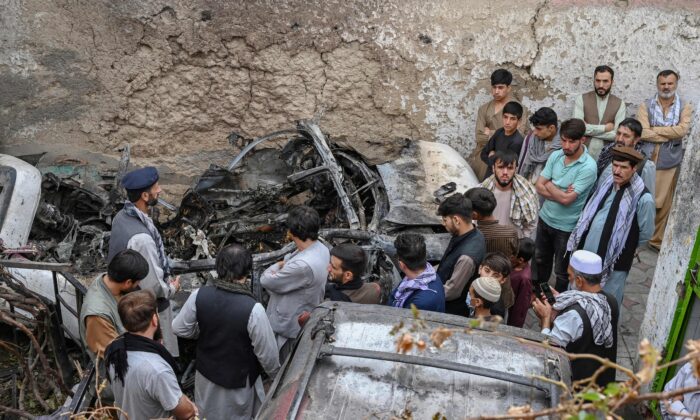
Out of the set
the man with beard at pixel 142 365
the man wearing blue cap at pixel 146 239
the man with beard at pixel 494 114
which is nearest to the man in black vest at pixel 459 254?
the man wearing blue cap at pixel 146 239

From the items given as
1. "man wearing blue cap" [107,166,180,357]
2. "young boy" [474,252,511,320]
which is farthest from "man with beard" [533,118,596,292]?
"man wearing blue cap" [107,166,180,357]

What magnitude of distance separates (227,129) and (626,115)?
456 cm

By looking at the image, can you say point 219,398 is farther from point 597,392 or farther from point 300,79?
point 300,79

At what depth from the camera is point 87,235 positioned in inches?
242

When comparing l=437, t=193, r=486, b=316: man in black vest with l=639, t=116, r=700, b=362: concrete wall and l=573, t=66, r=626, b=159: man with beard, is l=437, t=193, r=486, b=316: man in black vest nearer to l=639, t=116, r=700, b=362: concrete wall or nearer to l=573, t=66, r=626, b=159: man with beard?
l=639, t=116, r=700, b=362: concrete wall

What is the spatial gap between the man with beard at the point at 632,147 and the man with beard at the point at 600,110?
1.08 meters

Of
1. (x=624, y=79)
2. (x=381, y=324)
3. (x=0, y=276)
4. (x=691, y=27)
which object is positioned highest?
(x=691, y=27)

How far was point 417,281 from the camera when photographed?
4488 millimetres

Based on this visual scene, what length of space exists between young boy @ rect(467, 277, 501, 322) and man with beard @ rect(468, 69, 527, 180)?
326 centimetres

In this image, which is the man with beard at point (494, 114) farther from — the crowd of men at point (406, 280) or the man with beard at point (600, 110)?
the crowd of men at point (406, 280)

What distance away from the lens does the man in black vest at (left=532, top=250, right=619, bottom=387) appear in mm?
4117

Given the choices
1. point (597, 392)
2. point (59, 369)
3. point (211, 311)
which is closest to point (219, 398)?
point (211, 311)

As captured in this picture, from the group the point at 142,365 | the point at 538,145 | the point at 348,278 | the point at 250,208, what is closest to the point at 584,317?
the point at 348,278

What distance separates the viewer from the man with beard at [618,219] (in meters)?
5.23
